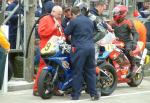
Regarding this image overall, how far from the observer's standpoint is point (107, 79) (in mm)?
11305

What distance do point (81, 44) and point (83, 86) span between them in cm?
99

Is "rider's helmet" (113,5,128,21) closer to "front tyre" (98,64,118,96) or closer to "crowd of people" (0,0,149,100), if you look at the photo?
"crowd of people" (0,0,149,100)

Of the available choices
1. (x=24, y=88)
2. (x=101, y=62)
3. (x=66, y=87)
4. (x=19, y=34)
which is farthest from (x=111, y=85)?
(x=19, y=34)

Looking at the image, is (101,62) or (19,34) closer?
(101,62)

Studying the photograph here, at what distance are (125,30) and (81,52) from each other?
226 cm

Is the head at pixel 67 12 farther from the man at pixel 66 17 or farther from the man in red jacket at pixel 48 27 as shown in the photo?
the man in red jacket at pixel 48 27

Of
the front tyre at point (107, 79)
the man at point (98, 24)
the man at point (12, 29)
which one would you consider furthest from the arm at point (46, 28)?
the man at point (12, 29)

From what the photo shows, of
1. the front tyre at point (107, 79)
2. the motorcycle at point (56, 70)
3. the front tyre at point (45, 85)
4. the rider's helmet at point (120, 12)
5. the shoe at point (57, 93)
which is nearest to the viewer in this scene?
the front tyre at point (45, 85)

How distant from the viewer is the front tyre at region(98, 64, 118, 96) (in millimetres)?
11172

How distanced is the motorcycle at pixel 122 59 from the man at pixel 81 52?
3.18ft

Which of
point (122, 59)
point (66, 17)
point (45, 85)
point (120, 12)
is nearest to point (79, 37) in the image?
point (45, 85)

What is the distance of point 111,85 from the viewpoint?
11406mm

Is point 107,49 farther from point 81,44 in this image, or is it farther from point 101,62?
point 81,44

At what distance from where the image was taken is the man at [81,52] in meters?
10.3
